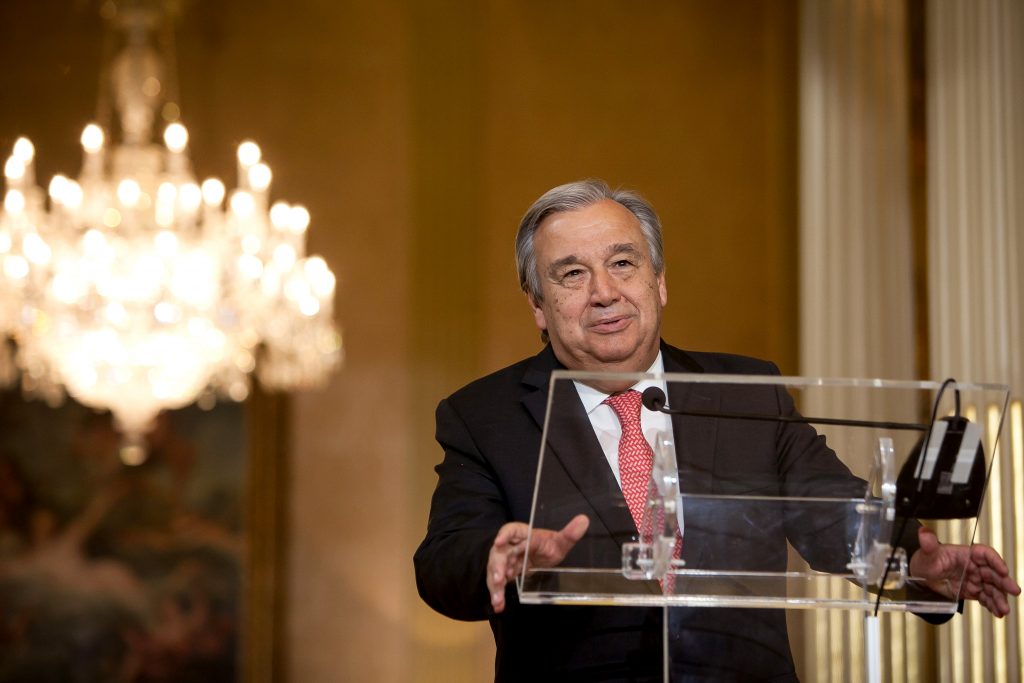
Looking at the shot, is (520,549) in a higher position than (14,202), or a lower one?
lower

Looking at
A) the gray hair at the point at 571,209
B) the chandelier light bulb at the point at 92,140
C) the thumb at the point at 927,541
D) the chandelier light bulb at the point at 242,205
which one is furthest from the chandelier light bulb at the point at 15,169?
the thumb at the point at 927,541

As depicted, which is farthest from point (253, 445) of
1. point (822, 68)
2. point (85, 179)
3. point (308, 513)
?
point (822, 68)

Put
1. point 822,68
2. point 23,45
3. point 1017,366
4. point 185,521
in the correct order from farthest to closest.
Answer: point 23,45, point 185,521, point 822,68, point 1017,366

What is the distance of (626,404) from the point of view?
5.98ft

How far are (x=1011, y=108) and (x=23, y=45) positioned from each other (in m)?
5.35

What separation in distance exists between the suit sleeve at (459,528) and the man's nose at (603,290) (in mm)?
344

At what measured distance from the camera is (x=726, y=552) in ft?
5.57

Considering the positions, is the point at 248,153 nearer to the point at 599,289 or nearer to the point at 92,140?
the point at 92,140

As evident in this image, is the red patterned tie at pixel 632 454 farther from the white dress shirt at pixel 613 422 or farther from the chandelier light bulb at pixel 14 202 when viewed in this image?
the chandelier light bulb at pixel 14 202

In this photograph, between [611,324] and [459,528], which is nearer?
[459,528]

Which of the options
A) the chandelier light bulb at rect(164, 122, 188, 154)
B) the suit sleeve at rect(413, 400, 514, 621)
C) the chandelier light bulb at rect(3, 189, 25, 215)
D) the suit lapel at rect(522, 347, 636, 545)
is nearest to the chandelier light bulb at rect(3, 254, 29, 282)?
the chandelier light bulb at rect(3, 189, 25, 215)

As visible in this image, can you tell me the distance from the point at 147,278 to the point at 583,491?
385 centimetres

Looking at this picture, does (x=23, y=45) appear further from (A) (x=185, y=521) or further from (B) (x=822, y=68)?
(B) (x=822, y=68)

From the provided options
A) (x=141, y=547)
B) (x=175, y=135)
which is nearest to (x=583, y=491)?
(x=175, y=135)
